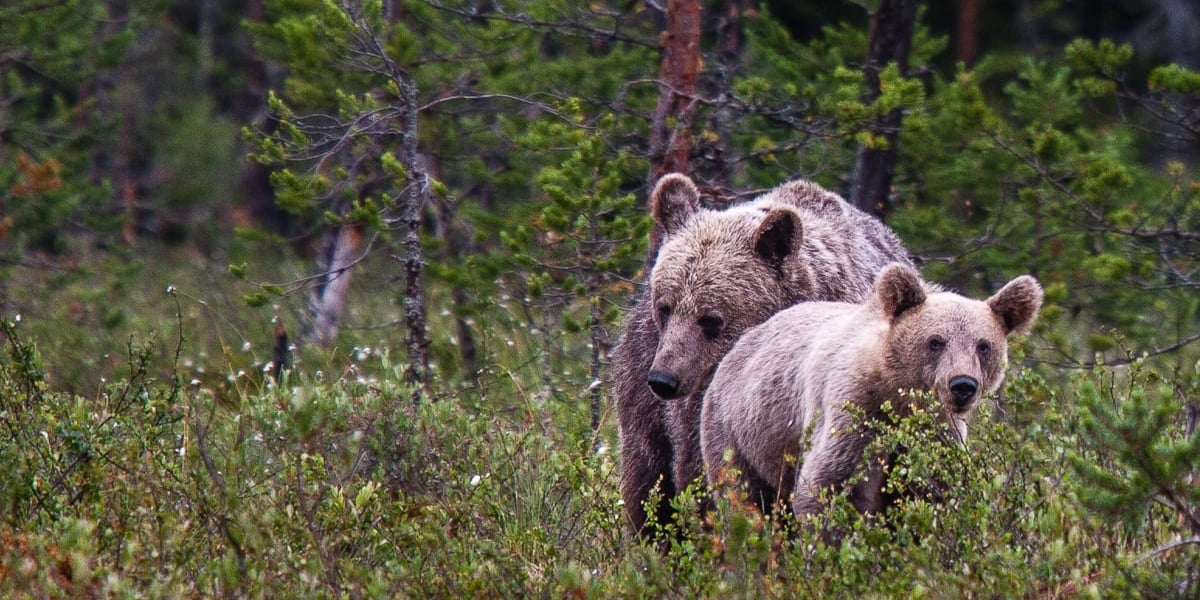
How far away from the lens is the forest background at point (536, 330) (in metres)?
4.68

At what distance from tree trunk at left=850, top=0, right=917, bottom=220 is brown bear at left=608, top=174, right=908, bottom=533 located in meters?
2.86

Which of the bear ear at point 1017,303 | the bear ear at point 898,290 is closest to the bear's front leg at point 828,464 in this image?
the bear ear at point 898,290

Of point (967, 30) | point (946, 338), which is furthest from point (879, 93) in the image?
point (967, 30)

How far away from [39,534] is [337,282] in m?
7.58

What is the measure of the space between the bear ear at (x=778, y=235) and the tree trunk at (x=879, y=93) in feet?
11.0

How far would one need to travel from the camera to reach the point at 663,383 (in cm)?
618

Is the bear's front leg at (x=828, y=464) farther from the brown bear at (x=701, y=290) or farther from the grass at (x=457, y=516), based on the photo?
the brown bear at (x=701, y=290)

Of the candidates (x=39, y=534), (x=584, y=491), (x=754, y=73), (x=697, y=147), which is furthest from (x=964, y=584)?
(x=754, y=73)

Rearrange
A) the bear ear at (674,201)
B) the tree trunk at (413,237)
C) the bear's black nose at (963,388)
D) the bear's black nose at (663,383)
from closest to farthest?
the bear's black nose at (963,388) → the bear's black nose at (663,383) → the bear ear at (674,201) → the tree trunk at (413,237)

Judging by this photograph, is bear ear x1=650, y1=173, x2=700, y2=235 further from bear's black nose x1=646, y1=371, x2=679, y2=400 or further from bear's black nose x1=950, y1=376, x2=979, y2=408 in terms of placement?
bear's black nose x1=950, y1=376, x2=979, y2=408

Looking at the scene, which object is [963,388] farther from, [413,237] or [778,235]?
[413,237]

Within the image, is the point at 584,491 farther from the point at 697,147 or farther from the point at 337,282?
the point at 337,282

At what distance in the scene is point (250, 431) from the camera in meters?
6.56

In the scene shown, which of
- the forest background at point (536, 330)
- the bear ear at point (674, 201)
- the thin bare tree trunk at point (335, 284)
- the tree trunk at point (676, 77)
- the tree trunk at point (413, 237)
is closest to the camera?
the forest background at point (536, 330)
